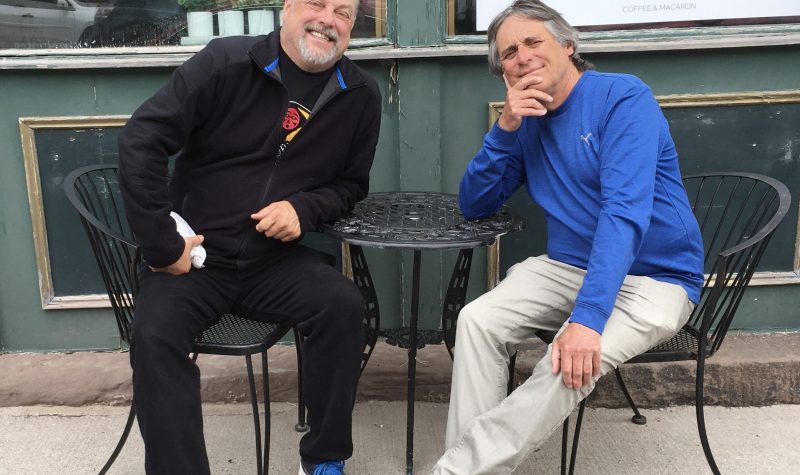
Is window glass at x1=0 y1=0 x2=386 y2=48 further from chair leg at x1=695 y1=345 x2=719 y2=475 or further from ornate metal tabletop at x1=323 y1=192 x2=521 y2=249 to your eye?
chair leg at x1=695 y1=345 x2=719 y2=475

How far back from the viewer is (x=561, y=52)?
2348 mm

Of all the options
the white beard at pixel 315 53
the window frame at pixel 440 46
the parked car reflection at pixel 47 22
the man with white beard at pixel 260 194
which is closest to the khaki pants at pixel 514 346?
the man with white beard at pixel 260 194

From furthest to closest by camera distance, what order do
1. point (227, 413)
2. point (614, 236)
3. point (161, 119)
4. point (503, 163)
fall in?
1. point (227, 413)
2. point (503, 163)
3. point (161, 119)
4. point (614, 236)

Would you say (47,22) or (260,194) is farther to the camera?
(47,22)

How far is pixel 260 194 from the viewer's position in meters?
2.52

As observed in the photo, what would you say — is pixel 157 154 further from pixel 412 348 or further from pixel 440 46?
pixel 440 46

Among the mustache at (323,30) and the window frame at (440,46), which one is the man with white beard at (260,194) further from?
the window frame at (440,46)

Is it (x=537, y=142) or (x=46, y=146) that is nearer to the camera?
(x=537, y=142)

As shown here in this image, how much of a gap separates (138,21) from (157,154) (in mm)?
1057

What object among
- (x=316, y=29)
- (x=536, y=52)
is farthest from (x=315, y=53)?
(x=536, y=52)

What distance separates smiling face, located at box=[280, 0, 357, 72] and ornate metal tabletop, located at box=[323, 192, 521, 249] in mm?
539

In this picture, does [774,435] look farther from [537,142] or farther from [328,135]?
[328,135]

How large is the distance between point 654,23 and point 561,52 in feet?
3.28

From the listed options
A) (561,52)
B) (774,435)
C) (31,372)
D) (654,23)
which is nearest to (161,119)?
(561,52)
